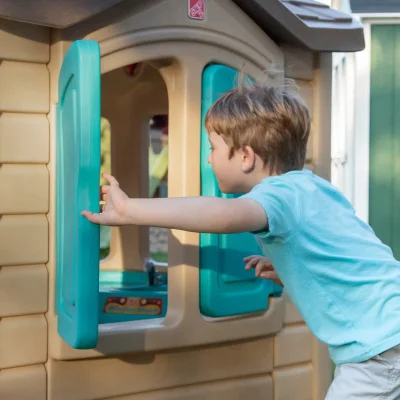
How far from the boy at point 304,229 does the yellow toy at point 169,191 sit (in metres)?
0.62

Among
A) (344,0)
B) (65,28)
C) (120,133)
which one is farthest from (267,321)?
→ (344,0)

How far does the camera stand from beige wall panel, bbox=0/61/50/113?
256 cm

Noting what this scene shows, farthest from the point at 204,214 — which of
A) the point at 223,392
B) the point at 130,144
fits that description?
the point at 130,144

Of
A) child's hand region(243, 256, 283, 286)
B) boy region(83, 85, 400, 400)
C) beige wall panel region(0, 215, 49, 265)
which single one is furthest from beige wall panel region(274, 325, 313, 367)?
boy region(83, 85, 400, 400)

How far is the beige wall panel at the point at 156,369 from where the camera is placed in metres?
2.71

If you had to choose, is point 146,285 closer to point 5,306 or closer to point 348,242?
point 5,306

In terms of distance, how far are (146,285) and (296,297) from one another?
2271mm

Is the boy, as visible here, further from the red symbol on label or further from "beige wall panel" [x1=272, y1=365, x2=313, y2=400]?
"beige wall panel" [x1=272, y1=365, x2=313, y2=400]

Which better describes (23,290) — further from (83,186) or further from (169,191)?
(169,191)

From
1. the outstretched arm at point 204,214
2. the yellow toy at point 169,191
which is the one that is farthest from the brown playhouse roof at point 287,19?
the outstretched arm at point 204,214

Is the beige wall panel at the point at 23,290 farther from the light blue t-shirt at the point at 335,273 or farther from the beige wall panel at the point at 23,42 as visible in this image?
the light blue t-shirt at the point at 335,273

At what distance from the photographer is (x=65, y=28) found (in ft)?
8.53

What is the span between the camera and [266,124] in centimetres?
202

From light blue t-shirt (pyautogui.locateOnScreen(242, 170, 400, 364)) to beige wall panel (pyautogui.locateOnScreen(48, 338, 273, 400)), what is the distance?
101cm
